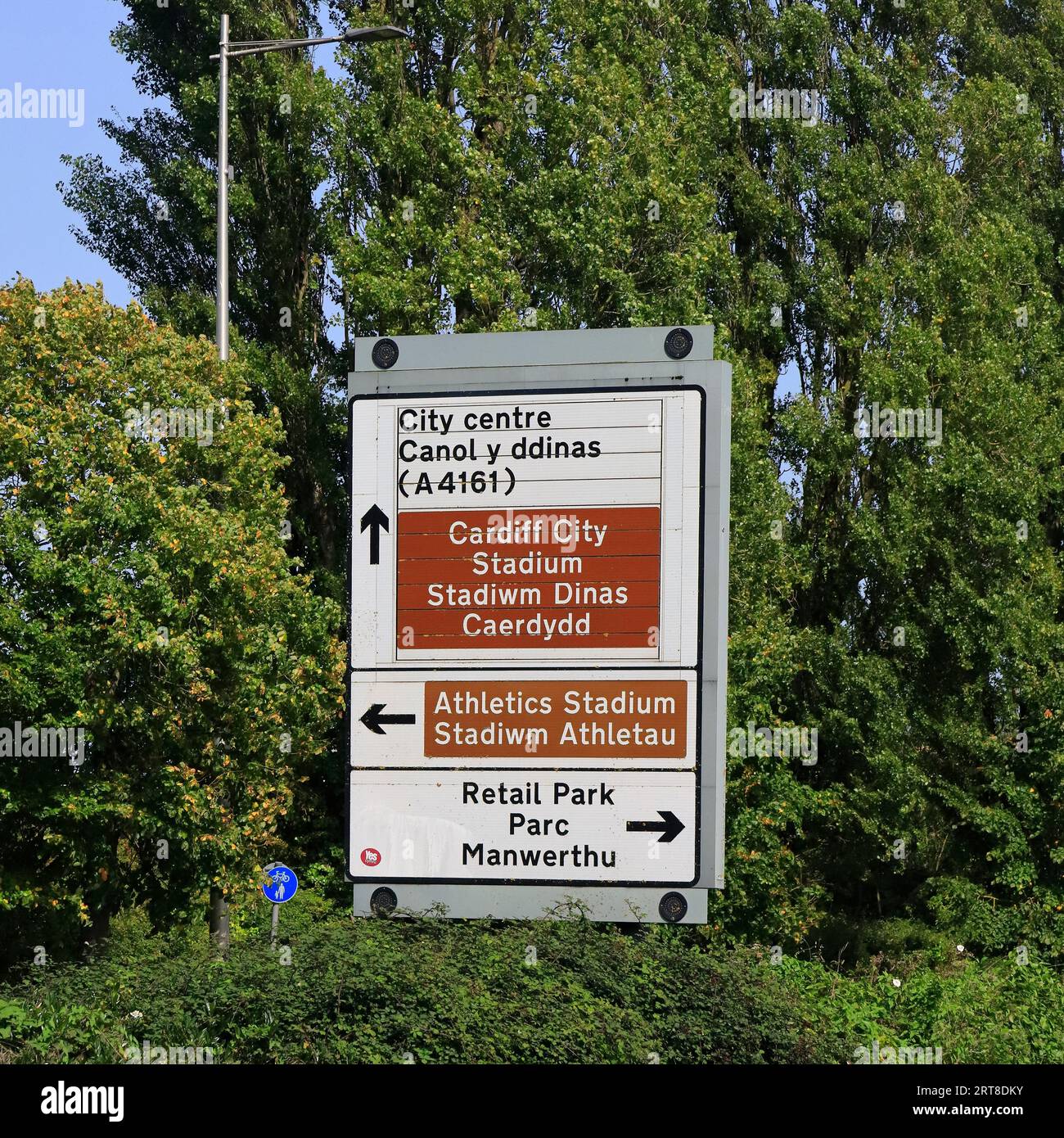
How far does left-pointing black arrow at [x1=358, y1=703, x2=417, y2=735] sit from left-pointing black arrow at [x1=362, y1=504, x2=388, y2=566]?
65cm

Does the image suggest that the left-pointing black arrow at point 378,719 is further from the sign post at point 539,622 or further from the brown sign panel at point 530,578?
the brown sign panel at point 530,578

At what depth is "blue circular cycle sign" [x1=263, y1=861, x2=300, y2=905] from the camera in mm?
19891

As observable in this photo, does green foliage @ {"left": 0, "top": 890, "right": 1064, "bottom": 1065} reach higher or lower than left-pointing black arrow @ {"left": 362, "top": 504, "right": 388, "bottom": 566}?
lower

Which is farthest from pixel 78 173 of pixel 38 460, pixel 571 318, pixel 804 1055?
pixel 804 1055

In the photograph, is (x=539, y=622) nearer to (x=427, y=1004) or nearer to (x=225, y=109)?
(x=427, y=1004)

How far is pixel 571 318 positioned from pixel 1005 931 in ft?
39.6

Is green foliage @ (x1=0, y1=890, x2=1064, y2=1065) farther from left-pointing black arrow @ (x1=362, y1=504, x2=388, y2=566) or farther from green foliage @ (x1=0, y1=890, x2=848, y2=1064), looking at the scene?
left-pointing black arrow @ (x1=362, y1=504, x2=388, y2=566)

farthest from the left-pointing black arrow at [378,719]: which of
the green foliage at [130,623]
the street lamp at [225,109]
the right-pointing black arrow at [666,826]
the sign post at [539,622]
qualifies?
the street lamp at [225,109]

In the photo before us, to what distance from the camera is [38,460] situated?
19.2m

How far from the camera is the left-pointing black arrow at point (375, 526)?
288 inches

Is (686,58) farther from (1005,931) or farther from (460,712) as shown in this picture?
(460,712)

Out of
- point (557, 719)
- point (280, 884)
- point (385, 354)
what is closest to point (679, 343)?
point (385, 354)

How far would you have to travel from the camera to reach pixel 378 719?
733 centimetres

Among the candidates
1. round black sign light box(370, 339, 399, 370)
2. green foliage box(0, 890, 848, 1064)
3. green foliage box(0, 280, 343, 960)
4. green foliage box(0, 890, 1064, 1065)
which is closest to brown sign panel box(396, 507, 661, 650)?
round black sign light box(370, 339, 399, 370)
